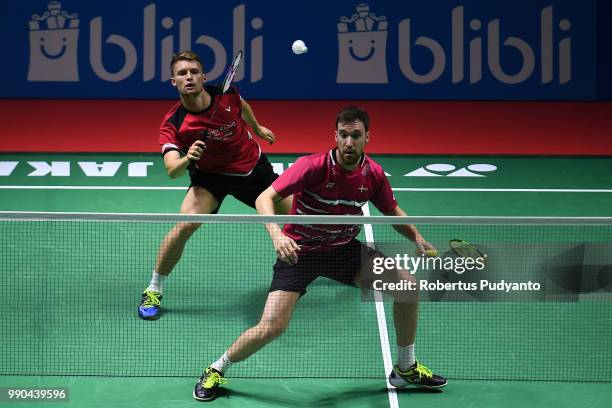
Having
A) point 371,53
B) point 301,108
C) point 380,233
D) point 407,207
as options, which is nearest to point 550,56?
point 371,53

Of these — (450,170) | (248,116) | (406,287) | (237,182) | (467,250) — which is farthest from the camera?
(450,170)

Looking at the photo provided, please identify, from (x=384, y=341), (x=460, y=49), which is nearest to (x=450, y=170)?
(x=460, y=49)

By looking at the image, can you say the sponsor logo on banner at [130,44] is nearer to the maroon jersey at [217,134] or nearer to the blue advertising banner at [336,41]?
the blue advertising banner at [336,41]

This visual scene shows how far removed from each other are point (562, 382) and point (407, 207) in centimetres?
337

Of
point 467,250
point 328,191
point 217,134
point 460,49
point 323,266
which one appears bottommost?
point 323,266

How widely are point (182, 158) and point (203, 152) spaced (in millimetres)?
600

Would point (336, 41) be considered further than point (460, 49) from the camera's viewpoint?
Yes

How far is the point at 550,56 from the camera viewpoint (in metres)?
13.0

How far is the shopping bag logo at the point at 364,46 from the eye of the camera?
1300 cm

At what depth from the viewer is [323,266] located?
678 centimetres

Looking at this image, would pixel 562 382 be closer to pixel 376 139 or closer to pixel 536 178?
pixel 536 178

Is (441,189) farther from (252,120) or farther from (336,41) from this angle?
(336,41)

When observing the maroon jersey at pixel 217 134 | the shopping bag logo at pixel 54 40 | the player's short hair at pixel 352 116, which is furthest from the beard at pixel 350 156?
the shopping bag logo at pixel 54 40

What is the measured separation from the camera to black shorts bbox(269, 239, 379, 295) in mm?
6641
